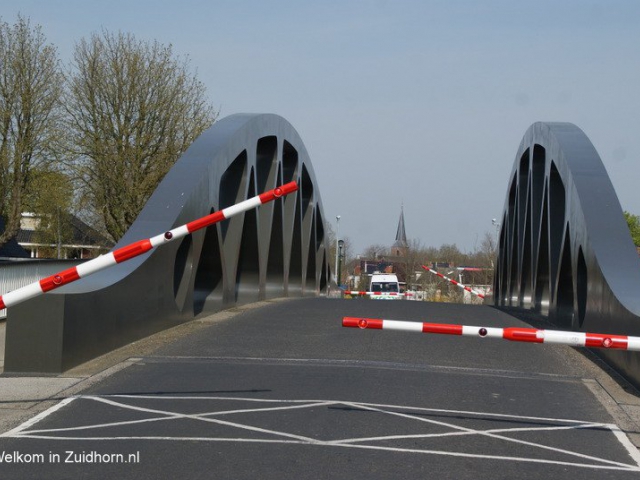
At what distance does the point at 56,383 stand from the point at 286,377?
93.8 inches

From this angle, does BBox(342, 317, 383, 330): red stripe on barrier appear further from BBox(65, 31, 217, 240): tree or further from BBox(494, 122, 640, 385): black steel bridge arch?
BBox(65, 31, 217, 240): tree

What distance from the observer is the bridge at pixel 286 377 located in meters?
6.68

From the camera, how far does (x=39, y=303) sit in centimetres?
996

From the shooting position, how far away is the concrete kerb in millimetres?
8070

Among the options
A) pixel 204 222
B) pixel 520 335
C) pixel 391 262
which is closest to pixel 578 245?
pixel 520 335

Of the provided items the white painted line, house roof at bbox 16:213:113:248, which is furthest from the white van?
the white painted line

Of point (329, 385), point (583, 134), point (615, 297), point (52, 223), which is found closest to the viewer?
point (329, 385)

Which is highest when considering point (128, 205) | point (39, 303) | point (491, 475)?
point (128, 205)

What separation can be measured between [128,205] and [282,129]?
14.6 meters

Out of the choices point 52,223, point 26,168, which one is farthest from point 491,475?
point 52,223

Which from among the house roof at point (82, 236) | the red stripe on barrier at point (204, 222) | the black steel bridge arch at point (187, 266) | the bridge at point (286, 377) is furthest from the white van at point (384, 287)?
the red stripe on barrier at point (204, 222)

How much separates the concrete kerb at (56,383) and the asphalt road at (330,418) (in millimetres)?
141

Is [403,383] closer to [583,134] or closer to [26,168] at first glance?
[583,134]

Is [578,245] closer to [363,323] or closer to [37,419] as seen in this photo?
[363,323]
